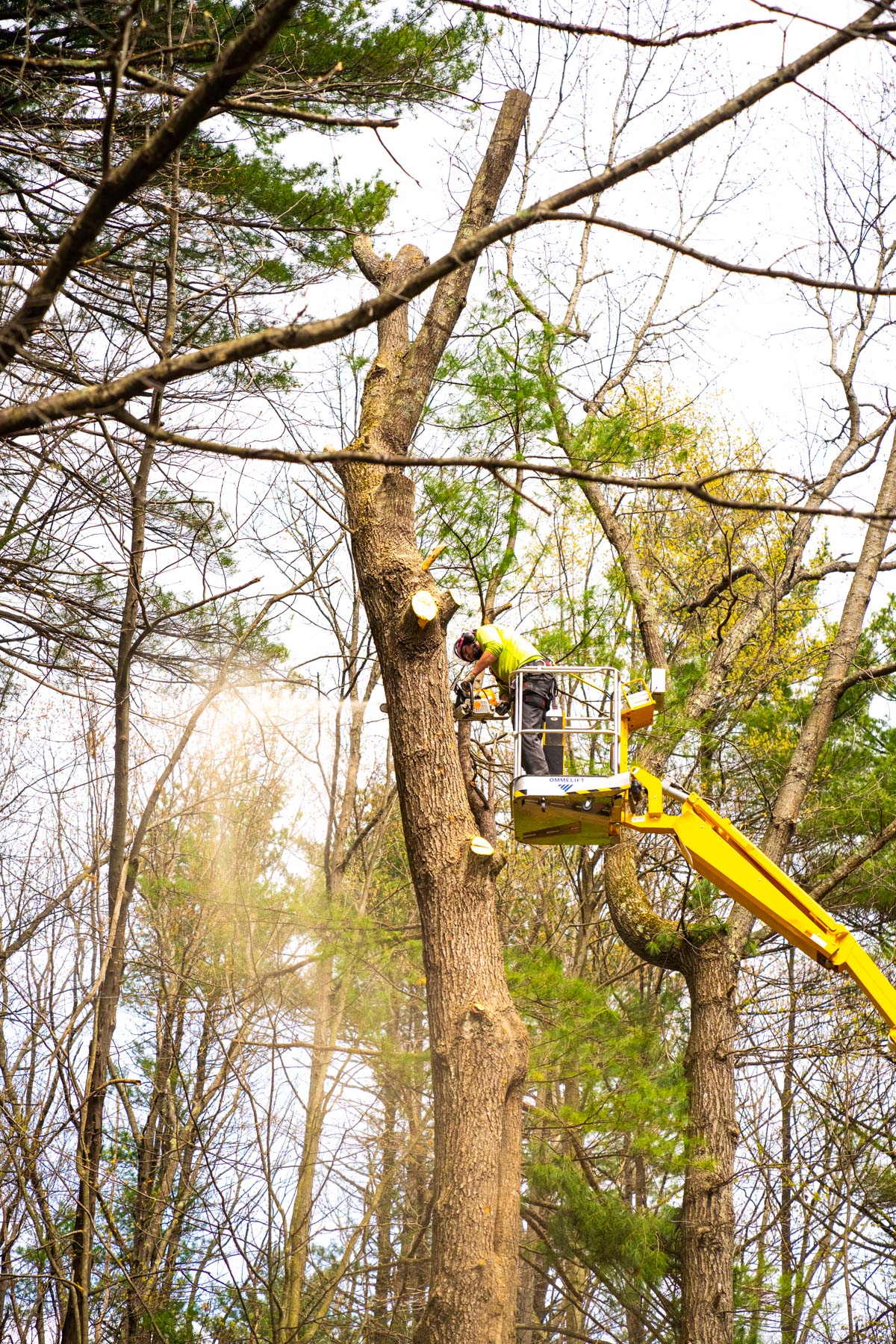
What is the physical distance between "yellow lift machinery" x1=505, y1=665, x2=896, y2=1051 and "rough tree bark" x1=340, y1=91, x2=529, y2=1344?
59 cm

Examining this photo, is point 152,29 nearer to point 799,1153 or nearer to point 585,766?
point 585,766

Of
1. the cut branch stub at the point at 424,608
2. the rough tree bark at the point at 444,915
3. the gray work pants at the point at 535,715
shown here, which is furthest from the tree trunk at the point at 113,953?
the gray work pants at the point at 535,715

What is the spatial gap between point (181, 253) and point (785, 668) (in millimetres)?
7647

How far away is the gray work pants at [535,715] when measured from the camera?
684cm

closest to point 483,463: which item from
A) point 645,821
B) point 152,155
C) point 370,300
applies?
point 370,300

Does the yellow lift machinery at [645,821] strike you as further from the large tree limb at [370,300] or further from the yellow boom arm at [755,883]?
the large tree limb at [370,300]

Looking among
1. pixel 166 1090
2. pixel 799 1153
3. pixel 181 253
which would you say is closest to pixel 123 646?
pixel 181 253

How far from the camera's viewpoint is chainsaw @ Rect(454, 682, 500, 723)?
7.23 metres

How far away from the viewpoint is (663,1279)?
11.4 metres

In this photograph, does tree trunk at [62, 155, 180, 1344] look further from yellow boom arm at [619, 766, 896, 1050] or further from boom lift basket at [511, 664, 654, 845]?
yellow boom arm at [619, 766, 896, 1050]

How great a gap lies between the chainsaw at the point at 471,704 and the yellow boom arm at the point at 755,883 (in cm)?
107

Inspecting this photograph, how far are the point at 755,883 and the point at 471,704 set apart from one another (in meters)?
2.41

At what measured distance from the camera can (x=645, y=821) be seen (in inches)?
305

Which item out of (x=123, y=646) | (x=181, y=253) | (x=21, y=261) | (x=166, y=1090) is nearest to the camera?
(x=21, y=261)
